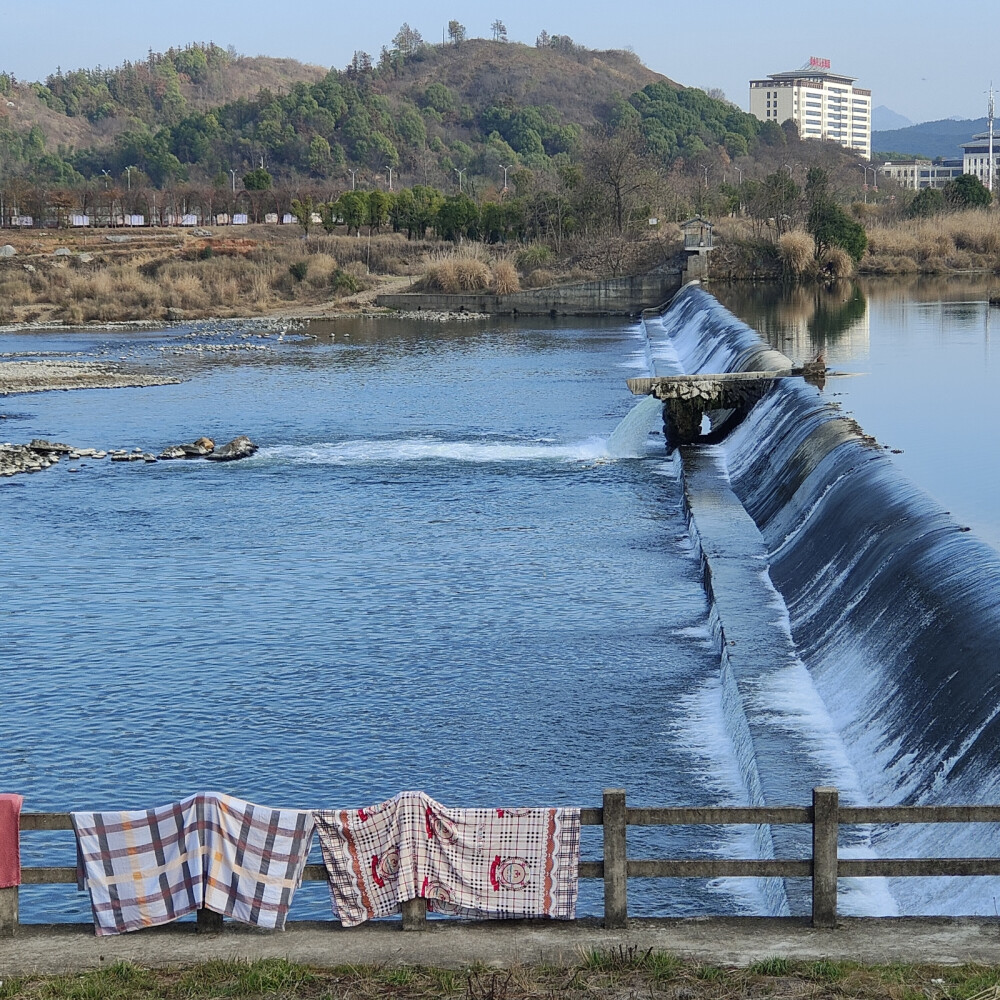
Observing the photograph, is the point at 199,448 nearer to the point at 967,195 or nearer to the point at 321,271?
the point at 321,271

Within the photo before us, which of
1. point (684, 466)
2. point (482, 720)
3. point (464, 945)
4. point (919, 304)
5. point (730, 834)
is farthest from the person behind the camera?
point (919, 304)

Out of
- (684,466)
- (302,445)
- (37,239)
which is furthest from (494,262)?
(684,466)

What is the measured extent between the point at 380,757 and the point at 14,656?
6.23 metres

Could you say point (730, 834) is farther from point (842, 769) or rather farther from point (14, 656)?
point (14, 656)

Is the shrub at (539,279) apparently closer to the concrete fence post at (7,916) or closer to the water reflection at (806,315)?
the water reflection at (806,315)

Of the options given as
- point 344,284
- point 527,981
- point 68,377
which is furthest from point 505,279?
point 527,981

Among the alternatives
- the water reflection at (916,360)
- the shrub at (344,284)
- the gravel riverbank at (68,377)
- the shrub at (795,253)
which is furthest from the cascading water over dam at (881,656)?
the shrub at (344,284)

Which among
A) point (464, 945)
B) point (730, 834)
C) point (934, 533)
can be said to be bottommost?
point (730, 834)

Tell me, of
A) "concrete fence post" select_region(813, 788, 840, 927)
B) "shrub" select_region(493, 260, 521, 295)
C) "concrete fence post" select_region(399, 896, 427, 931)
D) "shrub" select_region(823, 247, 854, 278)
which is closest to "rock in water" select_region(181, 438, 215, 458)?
"concrete fence post" select_region(399, 896, 427, 931)

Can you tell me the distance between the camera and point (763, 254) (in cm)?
8219

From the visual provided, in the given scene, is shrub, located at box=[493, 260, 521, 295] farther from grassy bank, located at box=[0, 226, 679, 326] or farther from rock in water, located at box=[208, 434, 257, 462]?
rock in water, located at box=[208, 434, 257, 462]

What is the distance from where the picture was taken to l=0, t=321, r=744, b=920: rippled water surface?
A: 49.1 ft

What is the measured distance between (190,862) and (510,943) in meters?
2.00

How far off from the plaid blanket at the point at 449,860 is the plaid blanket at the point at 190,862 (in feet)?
0.93
